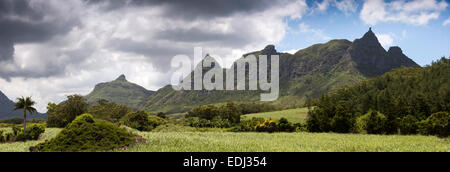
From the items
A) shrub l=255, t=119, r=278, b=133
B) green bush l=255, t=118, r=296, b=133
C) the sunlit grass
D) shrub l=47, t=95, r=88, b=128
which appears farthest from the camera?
shrub l=47, t=95, r=88, b=128

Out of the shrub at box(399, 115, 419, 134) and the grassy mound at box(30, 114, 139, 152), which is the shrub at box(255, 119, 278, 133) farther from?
the grassy mound at box(30, 114, 139, 152)

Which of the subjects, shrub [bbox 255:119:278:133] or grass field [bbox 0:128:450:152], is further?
shrub [bbox 255:119:278:133]

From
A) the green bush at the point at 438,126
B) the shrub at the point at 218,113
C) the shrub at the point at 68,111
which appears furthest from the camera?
the shrub at the point at 218,113

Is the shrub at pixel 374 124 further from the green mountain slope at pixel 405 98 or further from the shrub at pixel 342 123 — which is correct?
the shrub at pixel 342 123

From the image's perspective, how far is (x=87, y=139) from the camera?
101 feet

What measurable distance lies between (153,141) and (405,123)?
169 ft

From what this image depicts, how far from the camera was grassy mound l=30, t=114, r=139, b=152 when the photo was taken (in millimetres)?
29609

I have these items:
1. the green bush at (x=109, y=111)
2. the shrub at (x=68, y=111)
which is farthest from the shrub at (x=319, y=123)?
the green bush at (x=109, y=111)

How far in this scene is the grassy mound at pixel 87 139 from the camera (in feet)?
97.1

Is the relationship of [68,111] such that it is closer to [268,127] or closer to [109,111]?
[109,111]

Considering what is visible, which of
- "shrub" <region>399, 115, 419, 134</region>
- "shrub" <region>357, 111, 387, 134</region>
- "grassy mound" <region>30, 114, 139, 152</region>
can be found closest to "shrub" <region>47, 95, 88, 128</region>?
"grassy mound" <region>30, 114, 139, 152</region>

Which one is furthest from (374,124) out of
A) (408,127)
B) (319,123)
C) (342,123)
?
(319,123)

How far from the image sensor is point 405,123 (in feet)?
197
